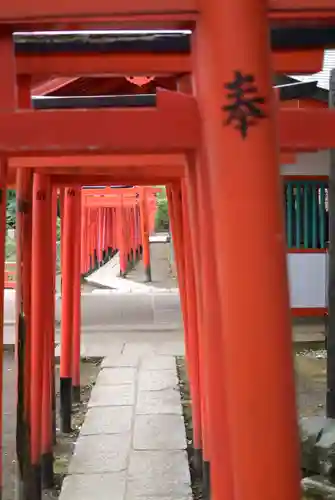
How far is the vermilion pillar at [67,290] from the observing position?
4973mm

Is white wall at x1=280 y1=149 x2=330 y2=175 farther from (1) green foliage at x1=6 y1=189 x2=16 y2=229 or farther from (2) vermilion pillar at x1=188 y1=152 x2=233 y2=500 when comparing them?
(2) vermilion pillar at x1=188 y1=152 x2=233 y2=500

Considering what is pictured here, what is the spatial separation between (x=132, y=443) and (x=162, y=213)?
2021 centimetres

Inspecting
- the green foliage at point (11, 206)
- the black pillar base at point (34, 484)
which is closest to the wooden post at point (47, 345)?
the black pillar base at point (34, 484)

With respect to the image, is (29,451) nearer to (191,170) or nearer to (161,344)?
(191,170)

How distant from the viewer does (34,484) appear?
341 cm

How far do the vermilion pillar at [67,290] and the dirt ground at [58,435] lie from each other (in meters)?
0.25

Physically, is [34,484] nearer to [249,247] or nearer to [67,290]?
[67,290]

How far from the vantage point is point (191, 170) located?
163 centimetres

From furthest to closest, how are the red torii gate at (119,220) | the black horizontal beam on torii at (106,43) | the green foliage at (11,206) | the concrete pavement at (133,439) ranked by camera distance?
the red torii gate at (119,220) → the green foliage at (11,206) → the concrete pavement at (133,439) → the black horizontal beam on torii at (106,43)

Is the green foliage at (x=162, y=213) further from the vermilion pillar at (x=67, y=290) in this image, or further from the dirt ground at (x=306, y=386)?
the vermilion pillar at (x=67, y=290)

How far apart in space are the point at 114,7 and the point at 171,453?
3.30 meters

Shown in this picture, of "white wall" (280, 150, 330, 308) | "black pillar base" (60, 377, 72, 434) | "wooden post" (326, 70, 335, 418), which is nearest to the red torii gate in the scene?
"white wall" (280, 150, 330, 308)

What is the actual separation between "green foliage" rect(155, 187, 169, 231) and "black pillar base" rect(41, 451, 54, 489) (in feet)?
55.3

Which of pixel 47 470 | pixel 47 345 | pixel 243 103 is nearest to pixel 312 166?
pixel 47 345
